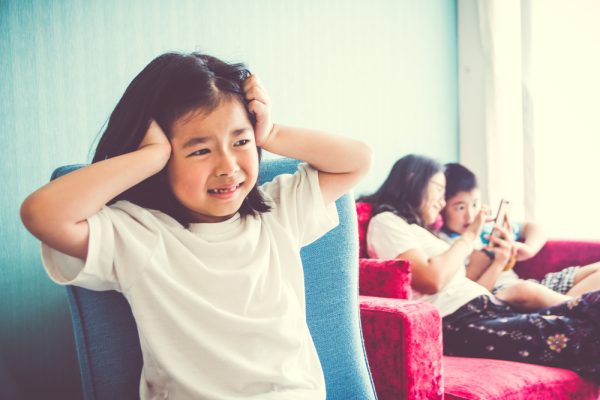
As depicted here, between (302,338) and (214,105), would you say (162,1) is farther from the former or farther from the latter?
(302,338)

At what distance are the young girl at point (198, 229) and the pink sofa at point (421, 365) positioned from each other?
374 mm

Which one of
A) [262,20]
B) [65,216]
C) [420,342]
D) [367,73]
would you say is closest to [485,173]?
[367,73]

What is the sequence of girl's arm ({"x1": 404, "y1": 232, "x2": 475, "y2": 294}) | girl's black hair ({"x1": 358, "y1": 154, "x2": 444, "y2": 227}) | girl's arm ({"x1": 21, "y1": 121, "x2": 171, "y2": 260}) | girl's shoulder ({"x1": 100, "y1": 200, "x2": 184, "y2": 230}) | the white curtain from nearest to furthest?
girl's arm ({"x1": 21, "y1": 121, "x2": 171, "y2": 260}) < girl's shoulder ({"x1": 100, "y1": 200, "x2": 184, "y2": 230}) < girl's arm ({"x1": 404, "y1": 232, "x2": 475, "y2": 294}) < girl's black hair ({"x1": 358, "y1": 154, "x2": 444, "y2": 227}) < the white curtain

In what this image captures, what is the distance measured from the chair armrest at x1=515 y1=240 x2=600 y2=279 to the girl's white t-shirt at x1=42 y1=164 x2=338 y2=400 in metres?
1.67

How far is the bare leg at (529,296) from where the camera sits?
199cm

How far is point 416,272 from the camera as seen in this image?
1.90 meters

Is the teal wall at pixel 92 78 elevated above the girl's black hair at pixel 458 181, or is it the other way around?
the teal wall at pixel 92 78

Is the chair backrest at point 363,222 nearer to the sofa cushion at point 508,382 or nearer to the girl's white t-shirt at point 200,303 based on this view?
the sofa cushion at point 508,382

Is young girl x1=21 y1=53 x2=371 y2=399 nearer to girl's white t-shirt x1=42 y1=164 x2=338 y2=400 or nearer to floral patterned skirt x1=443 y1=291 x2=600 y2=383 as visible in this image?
girl's white t-shirt x1=42 y1=164 x2=338 y2=400

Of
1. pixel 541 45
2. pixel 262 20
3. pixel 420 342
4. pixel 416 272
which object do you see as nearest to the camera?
pixel 420 342

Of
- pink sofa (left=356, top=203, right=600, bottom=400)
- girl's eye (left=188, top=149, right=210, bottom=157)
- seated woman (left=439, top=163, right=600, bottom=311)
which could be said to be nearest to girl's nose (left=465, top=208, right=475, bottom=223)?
seated woman (left=439, top=163, right=600, bottom=311)

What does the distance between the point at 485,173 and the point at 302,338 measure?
239 cm

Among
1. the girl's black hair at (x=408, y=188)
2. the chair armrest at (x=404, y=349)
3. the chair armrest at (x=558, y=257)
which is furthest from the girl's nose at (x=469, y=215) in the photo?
the chair armrest at (x=404, y=349)

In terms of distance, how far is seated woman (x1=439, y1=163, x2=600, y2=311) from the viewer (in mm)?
2059
